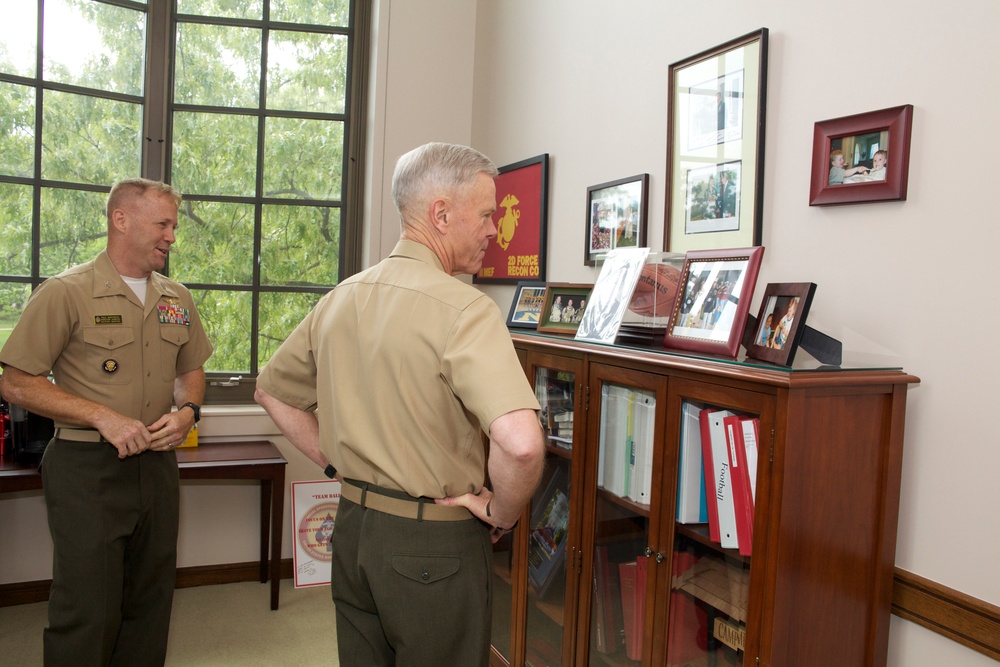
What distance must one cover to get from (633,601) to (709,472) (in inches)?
18.9

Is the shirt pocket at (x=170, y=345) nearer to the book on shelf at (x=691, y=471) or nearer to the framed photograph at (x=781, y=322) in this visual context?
the book on shelf at (x=691, y=471)

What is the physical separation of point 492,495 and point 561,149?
199cm

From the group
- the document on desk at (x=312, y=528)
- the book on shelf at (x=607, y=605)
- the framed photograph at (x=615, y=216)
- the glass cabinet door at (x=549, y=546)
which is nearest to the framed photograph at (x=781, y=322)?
the glass cabinet door at (x=549, y=546)

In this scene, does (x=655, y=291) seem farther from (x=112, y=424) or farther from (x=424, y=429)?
(x=112, y=424)

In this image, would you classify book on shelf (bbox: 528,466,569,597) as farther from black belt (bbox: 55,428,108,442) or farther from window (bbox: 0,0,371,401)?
window (bbox: 0,0,371,401)

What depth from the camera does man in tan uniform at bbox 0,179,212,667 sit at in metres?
2.32

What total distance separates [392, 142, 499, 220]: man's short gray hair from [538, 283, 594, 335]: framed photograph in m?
1.05

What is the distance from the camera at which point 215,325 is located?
3.95m

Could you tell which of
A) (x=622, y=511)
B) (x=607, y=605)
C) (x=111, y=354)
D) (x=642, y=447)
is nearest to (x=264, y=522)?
(x=111, y=354)

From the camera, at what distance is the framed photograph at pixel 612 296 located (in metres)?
2.22

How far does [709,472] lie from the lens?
70.2 inches

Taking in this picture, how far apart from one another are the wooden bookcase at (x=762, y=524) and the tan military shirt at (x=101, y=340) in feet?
4.65

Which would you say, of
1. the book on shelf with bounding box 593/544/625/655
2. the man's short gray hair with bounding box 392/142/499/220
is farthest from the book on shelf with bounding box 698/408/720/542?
the man's short gray hair with bounding box 392/142/499/220

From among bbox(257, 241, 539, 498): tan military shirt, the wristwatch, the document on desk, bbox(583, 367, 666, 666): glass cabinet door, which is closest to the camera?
bbox(257, 241, 539, 498): tan military shirt
